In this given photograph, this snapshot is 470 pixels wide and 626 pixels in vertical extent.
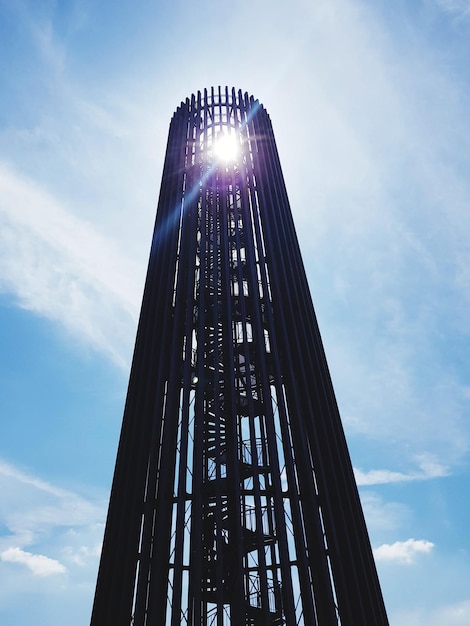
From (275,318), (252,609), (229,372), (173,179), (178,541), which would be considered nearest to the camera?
(178,541)

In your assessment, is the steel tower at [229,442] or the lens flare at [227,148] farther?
the lens flare at [227,148]

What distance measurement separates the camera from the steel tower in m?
11.8

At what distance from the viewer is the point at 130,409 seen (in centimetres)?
1619

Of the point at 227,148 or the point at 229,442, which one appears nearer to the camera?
the point at 229,442

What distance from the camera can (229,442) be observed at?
13516 millimetres

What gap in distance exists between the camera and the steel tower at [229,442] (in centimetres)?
1182

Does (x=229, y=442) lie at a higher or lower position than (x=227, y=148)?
lower

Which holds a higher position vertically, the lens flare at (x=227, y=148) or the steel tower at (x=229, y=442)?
the lens flare at (x=227, y=148)

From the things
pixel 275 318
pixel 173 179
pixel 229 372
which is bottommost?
pixel 229 372

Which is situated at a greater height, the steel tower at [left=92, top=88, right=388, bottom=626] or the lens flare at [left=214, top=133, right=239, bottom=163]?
the lens flare at [left=214, top=133, right=239, bottom=163]

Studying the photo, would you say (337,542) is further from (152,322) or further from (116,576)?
(152,322)

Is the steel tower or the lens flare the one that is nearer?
the steel tower

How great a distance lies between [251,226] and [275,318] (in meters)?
4.18

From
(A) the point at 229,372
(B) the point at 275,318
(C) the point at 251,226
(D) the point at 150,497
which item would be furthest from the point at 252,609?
(C) the point at 251,226
